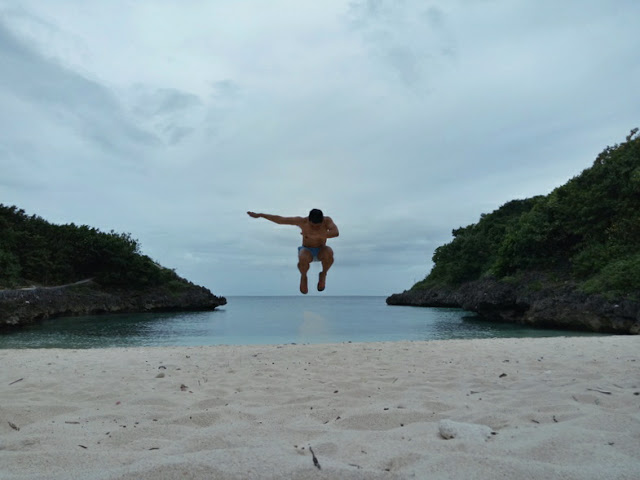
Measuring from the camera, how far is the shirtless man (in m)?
7.14

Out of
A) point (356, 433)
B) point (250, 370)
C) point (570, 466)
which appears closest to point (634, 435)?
point (570, 466)

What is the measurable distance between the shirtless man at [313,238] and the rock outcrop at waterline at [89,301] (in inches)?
901

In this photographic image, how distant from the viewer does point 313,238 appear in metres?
7.39

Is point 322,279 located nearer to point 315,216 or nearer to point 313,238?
point 313,238

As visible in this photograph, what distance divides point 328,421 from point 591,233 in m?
25.0

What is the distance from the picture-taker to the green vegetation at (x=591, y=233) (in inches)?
782

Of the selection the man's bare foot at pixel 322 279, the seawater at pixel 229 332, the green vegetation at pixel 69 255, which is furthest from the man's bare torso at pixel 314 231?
the green vegetation at pixel 69 255

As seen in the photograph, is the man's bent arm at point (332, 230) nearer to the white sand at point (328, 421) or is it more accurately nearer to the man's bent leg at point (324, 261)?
the man's bent leg at point (324, 261)

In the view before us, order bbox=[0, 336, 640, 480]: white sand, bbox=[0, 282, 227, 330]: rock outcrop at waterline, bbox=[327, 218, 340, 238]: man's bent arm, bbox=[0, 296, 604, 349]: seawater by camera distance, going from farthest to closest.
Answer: bbox=[0, 282, 227, 330]: rock outcrop at waterline
bbox=[0, 296, 604, 349]: seawater
bbox=[327, 218, 340, 238]: man's bent arm
bbox=[0, 336, 640, 480]: white sand

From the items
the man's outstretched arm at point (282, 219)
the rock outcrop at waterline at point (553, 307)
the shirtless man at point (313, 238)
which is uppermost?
the man's outstretched arm at point (282, 219)

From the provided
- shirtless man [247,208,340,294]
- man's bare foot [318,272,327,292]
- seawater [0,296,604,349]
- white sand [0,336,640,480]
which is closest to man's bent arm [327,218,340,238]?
shirtless man [247,208,340,294]

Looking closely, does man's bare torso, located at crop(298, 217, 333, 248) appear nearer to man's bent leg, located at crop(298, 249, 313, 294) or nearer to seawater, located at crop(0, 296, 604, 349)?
man's bent leg, located at crop(298, 249, 313, 294)

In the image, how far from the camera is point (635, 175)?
20266 mm

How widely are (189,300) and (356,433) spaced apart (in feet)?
161
